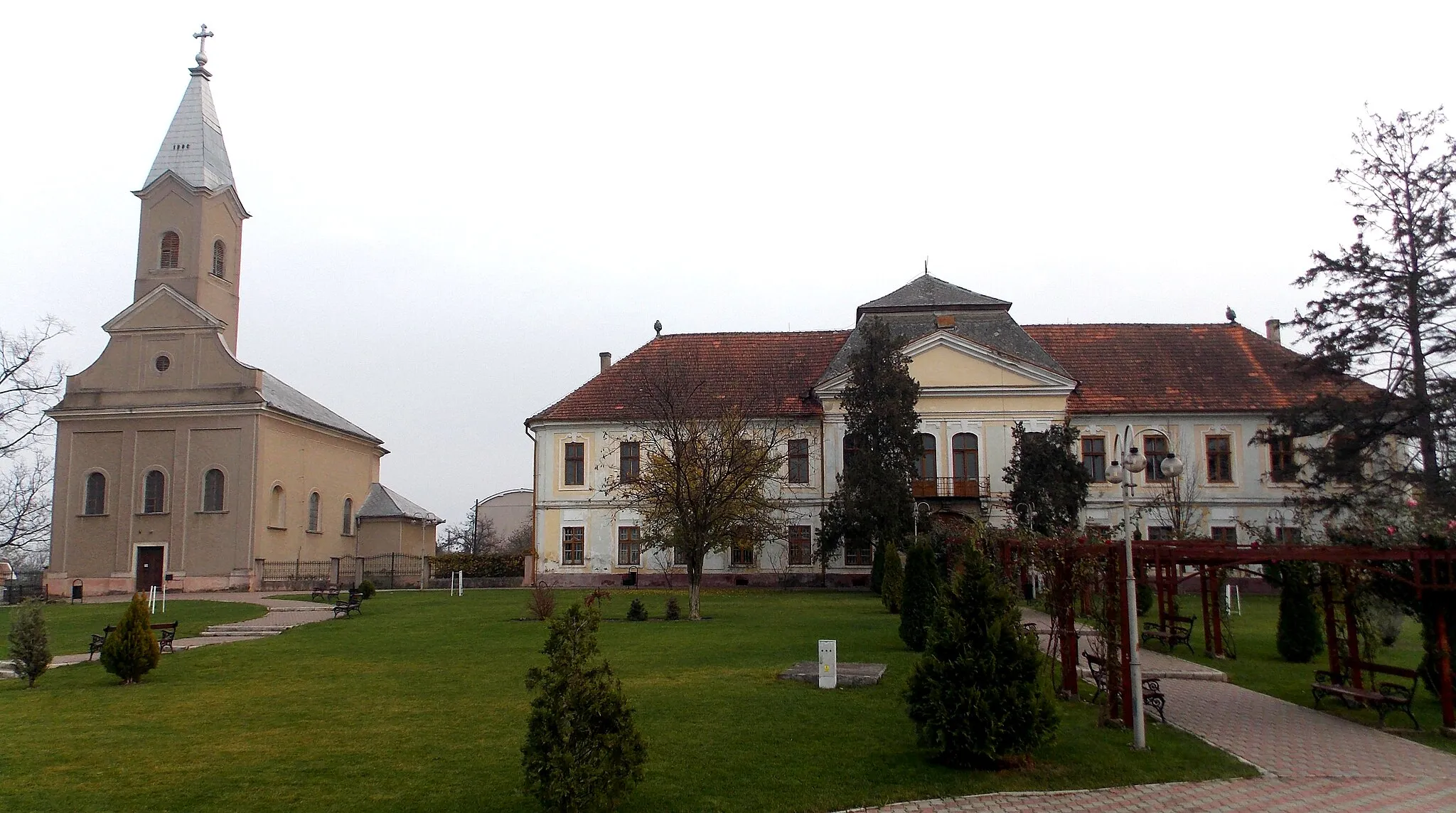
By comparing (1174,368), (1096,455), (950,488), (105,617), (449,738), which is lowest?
(105,617)

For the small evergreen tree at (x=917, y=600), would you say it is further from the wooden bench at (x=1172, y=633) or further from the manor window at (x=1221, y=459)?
the manor window at (x=1221, y=459)

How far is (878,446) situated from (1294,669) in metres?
18.9

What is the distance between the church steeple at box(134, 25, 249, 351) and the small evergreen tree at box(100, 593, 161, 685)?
104ft

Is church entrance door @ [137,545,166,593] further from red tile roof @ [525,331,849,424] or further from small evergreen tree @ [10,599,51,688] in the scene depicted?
small evergreen tree @ [10,599,51,688]

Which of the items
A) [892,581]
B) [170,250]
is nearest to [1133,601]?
[892,581]

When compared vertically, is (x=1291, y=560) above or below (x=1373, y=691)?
above

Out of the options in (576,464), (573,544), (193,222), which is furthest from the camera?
(193,222)

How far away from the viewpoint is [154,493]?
43.7 metres

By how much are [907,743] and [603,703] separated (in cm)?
450

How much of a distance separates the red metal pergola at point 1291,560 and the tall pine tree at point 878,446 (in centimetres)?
1946

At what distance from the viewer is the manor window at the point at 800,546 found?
41.3 metres

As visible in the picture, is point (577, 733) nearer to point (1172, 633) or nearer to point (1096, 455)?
point (1172, 633)

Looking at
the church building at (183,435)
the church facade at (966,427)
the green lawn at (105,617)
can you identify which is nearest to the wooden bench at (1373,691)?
the church facade at (966,427)

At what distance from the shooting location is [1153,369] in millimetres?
43375
